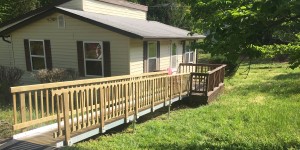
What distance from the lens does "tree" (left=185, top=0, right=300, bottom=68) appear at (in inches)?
175

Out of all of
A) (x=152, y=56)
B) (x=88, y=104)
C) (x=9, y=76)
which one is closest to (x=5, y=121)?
(x=88, y=104)


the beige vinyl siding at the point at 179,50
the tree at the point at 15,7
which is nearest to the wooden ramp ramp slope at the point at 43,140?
the beige vinyl siding at the point at 179,50

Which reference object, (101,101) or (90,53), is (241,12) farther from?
(90,53)

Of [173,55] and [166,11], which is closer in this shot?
[173,55]

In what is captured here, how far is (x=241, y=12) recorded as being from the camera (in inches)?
173

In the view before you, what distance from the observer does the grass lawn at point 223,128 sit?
23.7ft

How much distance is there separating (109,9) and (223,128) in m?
10.0

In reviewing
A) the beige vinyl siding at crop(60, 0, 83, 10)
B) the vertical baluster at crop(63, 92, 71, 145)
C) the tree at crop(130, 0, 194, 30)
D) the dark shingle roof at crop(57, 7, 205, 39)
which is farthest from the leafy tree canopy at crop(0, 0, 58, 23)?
the vertical baluster at crop(63, 92, 71, 145)

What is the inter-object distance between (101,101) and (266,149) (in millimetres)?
4060

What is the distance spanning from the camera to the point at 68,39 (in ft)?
42.4

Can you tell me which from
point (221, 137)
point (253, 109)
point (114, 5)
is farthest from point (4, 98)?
point (253, 109)

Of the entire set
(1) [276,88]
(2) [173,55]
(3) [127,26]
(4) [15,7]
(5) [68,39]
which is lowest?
(1) [276,88]

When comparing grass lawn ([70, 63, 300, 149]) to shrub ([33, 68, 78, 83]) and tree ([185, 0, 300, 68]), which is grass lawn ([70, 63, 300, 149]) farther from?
shrub ([33, 68, 78, 83])

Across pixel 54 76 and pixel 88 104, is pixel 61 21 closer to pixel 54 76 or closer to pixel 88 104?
pixel 54 76
